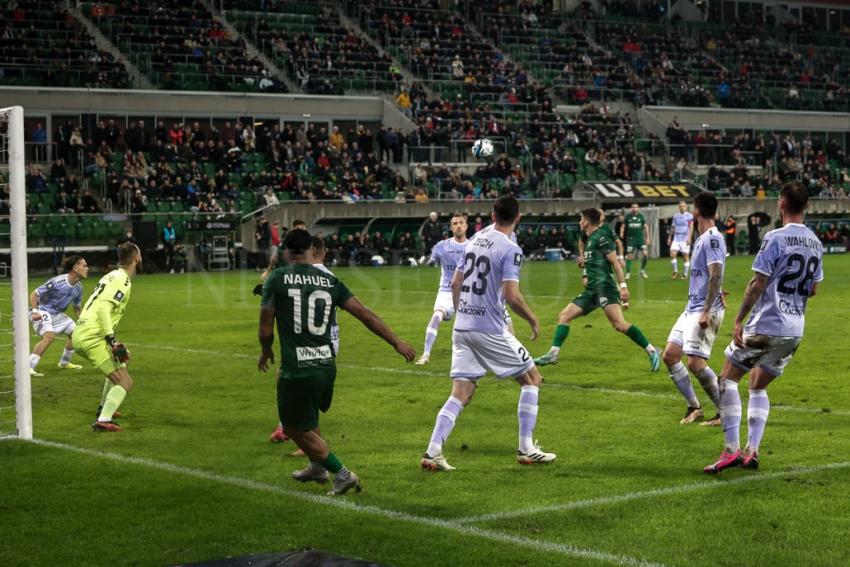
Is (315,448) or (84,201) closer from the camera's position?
(315,448)

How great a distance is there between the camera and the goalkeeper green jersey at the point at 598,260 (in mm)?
16641

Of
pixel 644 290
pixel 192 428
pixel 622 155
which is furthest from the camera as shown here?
pixel 622 155

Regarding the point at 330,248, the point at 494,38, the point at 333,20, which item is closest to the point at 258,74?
the point at 333,20

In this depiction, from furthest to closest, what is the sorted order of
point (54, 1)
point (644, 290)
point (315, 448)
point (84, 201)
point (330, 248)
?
point (54, 1)
point (330, 248)
point (84, 201)
point (644, 290)
point (315, 448)

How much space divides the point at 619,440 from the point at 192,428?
432 centimetres

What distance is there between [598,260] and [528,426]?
6.88 metres

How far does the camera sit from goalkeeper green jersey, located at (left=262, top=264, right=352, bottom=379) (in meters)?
8.67

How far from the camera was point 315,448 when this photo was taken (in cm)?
881

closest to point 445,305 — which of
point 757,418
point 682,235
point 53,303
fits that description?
point 53,303

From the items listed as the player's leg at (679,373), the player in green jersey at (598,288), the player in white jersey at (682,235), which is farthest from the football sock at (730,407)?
the player in white jersey at (682,235)

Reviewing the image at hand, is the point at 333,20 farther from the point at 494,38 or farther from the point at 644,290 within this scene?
the point at 644,290

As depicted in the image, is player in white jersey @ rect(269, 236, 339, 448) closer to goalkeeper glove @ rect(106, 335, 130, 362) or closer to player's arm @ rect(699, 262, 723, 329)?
goalkeeper glove @ rect(106, 335, 130, 362)

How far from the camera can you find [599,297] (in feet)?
54.5

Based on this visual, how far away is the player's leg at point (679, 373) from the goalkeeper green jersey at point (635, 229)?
81.5ft
